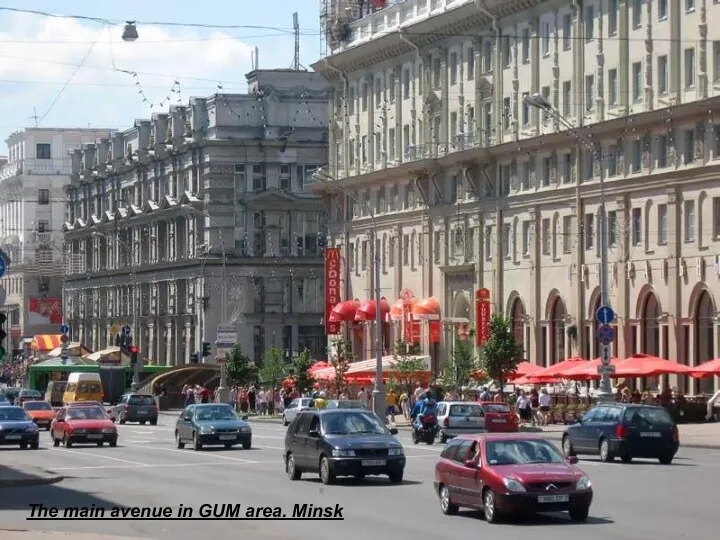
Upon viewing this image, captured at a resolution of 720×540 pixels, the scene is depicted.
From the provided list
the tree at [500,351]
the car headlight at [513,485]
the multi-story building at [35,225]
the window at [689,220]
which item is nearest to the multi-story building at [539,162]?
the window at [689,220]

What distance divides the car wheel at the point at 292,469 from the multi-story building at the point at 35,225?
129 meters

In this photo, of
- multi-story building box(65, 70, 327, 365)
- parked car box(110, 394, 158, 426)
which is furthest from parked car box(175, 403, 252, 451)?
multi-story building box(65, 70, 327, 365)

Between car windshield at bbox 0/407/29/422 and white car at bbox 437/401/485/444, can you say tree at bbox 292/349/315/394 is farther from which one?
white car at bbox 437/401/485/444

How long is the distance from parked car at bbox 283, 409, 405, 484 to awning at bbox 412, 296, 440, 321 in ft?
187

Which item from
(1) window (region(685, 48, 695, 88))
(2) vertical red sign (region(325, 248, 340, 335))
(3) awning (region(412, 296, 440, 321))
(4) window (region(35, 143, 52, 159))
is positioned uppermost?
(4) window (region(35, 143, 52, 159))

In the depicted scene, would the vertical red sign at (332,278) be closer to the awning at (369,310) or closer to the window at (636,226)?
the awning at (369,310)

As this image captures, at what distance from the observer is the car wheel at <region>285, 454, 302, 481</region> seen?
3625 cm

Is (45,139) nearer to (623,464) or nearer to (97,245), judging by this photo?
(97,245)

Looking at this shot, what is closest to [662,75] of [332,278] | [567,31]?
[567,31]

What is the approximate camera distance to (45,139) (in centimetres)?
17138

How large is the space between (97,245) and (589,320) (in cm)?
7713

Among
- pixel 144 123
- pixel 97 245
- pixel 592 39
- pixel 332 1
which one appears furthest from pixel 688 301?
pixel 97 245

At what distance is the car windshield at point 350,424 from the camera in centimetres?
3500

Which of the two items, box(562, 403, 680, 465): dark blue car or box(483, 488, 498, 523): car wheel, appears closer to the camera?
box(483, 488, 498, 523): car wheel
